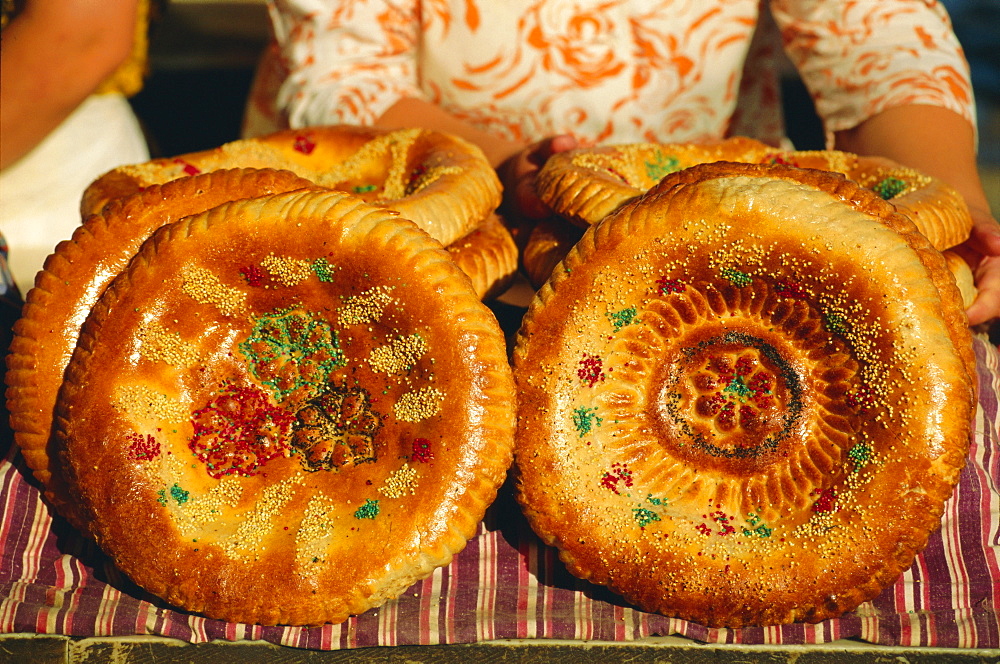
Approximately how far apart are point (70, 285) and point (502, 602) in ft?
3.83

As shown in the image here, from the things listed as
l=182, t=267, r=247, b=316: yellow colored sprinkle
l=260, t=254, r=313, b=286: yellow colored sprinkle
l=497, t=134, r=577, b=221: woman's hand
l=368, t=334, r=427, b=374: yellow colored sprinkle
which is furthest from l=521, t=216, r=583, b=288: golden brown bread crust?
l=182, t=267, r=247, b=316: yellow colored sprinkle

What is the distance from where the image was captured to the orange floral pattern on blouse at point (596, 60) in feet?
7.93

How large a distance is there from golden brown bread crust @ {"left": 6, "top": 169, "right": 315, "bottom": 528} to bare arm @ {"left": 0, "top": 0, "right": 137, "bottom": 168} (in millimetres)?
731

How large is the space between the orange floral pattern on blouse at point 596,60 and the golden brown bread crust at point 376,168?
470 mm

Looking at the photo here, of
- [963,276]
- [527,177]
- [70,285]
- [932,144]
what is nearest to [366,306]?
[70,285]

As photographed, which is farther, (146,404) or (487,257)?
(487,257)

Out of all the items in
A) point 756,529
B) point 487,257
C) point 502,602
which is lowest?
point 502,602

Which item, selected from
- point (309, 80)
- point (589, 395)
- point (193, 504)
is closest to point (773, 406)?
point (589, 395)

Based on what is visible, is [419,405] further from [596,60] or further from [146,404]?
[596,60]

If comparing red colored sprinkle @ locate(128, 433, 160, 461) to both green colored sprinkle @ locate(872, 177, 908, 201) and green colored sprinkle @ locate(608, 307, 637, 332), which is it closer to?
green colored sprinkle @ locate(608, 307, 637, 332)

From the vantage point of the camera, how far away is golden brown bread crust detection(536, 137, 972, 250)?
5.37ft

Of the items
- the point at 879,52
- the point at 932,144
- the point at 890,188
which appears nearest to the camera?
the point at 890,188

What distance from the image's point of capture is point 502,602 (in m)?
1.67

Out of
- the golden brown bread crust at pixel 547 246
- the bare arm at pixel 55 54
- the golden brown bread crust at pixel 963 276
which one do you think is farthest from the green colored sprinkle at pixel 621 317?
the bare arm at pixel 55 54
